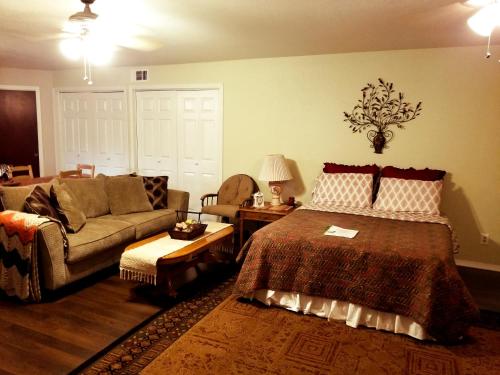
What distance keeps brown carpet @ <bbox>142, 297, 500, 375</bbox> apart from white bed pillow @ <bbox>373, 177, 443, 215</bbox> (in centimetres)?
130

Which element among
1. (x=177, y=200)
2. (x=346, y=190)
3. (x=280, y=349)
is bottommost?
(x=280, y=349)

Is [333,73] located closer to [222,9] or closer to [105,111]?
[222,9]

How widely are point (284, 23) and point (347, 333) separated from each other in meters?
2.50

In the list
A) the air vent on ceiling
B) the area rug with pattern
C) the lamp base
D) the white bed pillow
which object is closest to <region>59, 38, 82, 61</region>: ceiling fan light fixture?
the air vent on ceiling

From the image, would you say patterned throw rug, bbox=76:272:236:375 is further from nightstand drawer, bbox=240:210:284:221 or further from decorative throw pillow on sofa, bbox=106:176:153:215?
decorative throw pillow on sofa, bbox=106:176:153:215

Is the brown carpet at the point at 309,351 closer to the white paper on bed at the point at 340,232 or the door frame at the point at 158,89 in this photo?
the white paper on bed at the point at 340,232

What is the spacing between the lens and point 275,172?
15.1 ft

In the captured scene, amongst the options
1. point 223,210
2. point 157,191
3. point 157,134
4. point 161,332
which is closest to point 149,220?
point 157,191

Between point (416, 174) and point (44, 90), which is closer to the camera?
point (416, 174)

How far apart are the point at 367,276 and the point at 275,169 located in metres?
2.03

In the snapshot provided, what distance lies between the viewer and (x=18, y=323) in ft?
9.40

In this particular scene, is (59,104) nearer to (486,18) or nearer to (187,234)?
(187,234)

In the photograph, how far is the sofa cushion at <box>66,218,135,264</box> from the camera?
3.37 m

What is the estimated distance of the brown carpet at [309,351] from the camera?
2.38 metres
